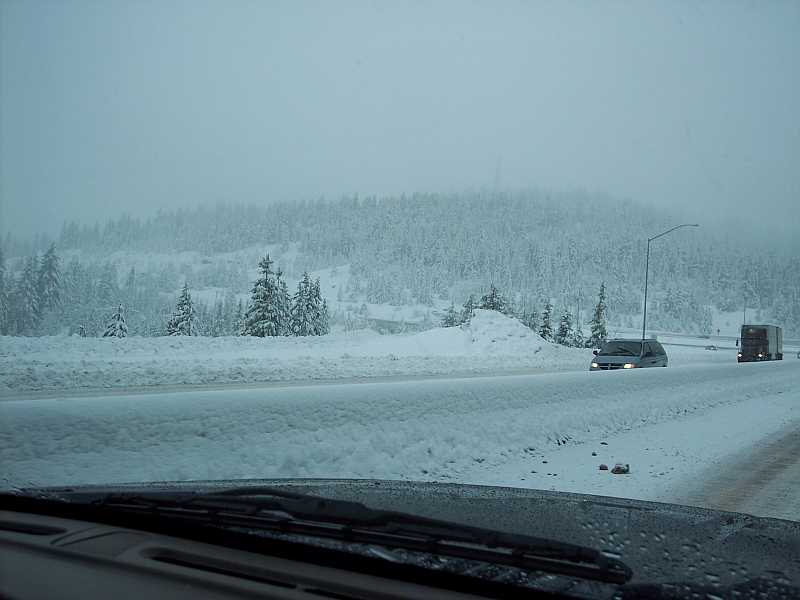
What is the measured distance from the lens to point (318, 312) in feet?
186

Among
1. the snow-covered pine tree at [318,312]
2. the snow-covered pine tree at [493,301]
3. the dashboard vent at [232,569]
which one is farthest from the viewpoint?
the snow-covered pine tree at [493,301]

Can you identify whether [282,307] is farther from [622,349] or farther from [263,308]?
[622,349]

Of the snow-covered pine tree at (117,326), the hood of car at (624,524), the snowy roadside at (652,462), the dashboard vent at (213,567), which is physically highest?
the dashboard vent at (213,567)

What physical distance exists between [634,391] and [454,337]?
24792mm

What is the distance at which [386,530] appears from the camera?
2600 millimetres

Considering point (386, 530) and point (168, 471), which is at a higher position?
point (386, 530)

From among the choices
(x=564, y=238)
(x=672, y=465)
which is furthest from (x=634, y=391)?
(x=564, y=238)

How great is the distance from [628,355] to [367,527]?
84.2 ft

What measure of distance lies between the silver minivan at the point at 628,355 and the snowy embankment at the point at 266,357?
4789 millimetres

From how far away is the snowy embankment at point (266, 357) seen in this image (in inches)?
718

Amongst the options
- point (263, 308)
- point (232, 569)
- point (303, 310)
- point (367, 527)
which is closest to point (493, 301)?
point (303, 310)

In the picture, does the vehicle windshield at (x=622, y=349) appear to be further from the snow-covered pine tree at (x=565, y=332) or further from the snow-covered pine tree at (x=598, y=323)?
the snow-covered pine tree at (x=598, y=323)

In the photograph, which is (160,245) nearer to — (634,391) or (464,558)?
(634,391)

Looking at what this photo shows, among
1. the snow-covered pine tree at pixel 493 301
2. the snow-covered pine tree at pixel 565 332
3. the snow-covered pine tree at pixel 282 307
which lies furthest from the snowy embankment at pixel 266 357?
the snow-covered pine tree at pixel 565 332
